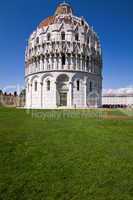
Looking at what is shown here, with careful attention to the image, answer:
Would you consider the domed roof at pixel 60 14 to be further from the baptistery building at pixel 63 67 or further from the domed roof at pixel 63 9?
the baptistery building at pixel 63 67

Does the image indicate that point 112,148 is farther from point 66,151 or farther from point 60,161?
point 60,161

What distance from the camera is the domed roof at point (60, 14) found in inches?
2011

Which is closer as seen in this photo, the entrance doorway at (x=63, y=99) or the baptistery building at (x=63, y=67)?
the baptistery building at (x=63, y=67)

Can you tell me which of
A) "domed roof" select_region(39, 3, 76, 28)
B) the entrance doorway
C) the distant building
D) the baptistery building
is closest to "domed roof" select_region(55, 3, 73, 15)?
"domed roof" select_region(39, 3, 76, 28)

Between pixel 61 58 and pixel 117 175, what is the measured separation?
42.9 m

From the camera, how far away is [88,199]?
12.7 feet

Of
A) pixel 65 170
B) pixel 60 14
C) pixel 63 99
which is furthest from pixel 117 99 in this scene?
pixel 65 170

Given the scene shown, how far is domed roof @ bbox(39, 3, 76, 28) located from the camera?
168ft

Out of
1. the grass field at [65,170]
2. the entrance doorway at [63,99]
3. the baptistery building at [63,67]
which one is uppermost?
the baptistery building at [63,67]

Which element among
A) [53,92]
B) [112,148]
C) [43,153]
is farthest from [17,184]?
[53,92]

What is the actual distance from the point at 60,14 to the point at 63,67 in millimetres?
22320

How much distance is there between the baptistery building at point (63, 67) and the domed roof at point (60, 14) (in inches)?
27.6

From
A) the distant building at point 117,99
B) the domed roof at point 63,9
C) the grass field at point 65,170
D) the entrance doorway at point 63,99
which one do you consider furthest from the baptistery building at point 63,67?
the distant building at point 117,99

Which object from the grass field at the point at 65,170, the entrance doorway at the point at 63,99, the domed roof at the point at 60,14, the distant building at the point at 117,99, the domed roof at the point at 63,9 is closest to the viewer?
the grass field at the point at 65,170
